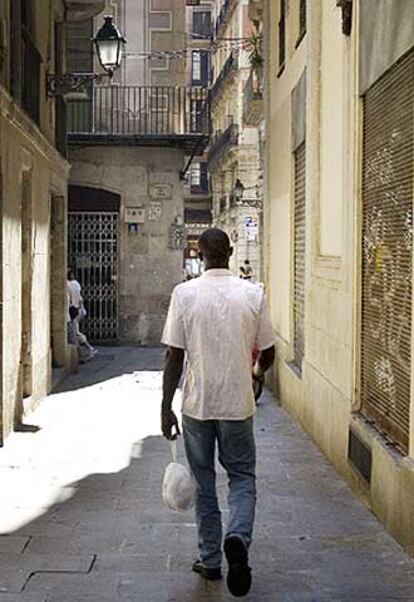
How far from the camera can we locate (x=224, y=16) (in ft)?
168

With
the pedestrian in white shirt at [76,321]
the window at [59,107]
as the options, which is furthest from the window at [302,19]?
the pedestrian in white shirt at [76,321]

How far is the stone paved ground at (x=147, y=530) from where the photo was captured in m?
5.85

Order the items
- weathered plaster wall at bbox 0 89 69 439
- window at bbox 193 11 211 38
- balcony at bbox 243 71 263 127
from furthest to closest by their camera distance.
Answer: window at bbox 193 11 211 38 < balcony at bbox 243 71 263 127 < weathered plaster wall at bbox 0 89 69 439

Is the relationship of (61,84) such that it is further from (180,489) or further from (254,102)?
(254,102)

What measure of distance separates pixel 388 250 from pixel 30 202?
20.9 feet

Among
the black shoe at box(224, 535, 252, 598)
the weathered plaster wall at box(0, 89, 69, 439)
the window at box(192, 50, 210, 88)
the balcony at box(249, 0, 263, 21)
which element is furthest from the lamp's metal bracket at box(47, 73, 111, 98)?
the window at box(192, 50, 210, 88)

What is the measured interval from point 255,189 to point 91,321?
22.6 metres

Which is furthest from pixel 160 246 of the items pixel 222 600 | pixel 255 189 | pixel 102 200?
pixel 255 189

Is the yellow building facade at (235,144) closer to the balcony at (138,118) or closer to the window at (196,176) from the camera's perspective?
the window at (196,176)

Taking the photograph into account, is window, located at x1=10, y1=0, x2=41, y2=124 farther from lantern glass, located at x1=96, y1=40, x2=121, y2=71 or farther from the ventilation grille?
the ventilation grille

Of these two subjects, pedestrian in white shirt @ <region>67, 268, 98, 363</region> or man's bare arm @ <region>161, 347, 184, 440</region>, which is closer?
man's bare arm @ <region>161, 347, 184, 440</region>

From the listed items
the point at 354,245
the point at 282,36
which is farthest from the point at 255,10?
the point at 354,245

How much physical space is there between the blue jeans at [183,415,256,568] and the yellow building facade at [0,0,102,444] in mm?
4851

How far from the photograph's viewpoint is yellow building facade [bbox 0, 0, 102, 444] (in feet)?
35.2
